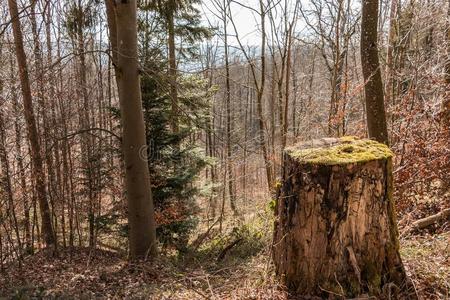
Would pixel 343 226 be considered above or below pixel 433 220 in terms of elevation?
above

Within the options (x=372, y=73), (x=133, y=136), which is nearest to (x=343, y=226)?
(x=372, y=73)

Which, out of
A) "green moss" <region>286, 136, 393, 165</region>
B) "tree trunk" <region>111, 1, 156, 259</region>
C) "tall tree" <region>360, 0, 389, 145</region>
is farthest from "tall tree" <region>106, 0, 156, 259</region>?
"tall tree" <region>360, 0, 389, 145</region>

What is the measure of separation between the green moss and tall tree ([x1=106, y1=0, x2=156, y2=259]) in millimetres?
2817

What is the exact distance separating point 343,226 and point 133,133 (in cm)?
344

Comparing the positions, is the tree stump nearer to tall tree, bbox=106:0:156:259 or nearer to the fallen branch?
the fallen branch

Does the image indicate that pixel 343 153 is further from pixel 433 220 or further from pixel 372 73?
pixel 372 73

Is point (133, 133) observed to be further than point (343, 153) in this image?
Yes

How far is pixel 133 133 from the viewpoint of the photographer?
16.5ft

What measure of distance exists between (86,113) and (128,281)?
230 inches

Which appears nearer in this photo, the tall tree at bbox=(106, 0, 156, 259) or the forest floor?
the forest floor

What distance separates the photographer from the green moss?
8.30ft

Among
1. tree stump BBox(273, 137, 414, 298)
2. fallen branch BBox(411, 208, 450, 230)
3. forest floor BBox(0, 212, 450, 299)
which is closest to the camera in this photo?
tree stump BBox(273, 137, 414, 298)

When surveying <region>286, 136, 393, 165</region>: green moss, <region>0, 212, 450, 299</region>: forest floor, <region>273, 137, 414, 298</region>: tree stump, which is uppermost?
<region>286, 136, 393, 165</region>: green moss

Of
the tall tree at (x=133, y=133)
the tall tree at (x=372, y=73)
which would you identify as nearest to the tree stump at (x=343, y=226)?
the tall tree at (x=372, y=73)
